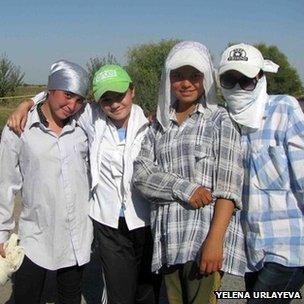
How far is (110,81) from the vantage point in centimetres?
267

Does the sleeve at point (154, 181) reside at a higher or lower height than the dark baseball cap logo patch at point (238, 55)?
lower

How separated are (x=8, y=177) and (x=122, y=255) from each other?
33.0 inches

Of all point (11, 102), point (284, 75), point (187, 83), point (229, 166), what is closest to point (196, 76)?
point (187, 83)

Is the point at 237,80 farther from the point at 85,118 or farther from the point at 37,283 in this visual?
the point at 37,283

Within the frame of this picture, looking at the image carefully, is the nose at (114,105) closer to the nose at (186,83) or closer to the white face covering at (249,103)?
the nose at (186,83)

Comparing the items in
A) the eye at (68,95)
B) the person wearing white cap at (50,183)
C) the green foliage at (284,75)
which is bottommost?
the person wearing white cap at (50,183)

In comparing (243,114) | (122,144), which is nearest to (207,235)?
(243,114)

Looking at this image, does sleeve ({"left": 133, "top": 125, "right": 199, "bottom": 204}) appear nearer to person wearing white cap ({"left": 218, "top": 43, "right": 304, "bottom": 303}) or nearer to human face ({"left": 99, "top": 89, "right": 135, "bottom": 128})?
human face ({"left": 99, "top": 89, "right": 135, "bottom": 128})

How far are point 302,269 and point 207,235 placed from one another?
49cm

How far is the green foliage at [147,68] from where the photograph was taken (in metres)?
11.5

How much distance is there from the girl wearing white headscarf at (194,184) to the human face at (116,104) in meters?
0.31

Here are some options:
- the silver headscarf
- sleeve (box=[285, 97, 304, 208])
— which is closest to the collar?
sleeve (box=[285, 97, 304, 208])

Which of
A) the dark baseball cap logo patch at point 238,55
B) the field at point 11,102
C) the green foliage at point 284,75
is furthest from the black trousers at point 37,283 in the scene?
the green foliage at point 284,75

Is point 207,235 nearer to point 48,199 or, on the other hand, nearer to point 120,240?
point 120,240
